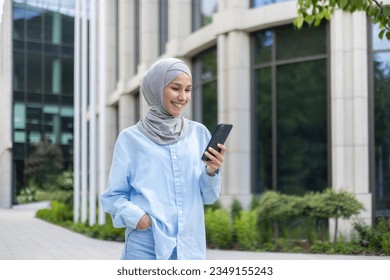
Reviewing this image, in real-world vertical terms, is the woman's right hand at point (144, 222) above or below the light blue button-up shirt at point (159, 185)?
below

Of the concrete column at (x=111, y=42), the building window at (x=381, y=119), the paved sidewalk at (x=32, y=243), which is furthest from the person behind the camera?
the building window at (x=381, y=119)

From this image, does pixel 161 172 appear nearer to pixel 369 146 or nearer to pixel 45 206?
pixel 45 206

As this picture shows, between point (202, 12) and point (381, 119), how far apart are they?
205 inches

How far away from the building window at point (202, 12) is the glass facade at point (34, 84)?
7602mm

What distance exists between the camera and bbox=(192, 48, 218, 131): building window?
12.9 meters

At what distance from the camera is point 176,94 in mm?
2607

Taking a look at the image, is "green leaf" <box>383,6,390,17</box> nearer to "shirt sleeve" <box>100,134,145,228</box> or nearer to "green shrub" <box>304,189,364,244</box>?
"shirt sleeve" <box>100,134,145,228</box>

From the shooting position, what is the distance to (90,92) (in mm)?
8945

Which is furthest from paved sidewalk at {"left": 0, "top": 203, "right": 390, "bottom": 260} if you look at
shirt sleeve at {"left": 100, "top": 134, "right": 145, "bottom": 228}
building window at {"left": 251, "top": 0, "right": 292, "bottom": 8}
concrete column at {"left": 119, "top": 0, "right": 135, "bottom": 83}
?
concrete column at {"left": 119, "top": 0, "right": 135, "bottom": 83}

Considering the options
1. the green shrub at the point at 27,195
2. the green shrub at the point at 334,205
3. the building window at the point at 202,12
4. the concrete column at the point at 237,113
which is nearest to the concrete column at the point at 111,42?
the building window at the point at 202,12

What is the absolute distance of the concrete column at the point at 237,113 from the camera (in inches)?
465

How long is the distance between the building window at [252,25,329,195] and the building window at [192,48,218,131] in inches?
44.5

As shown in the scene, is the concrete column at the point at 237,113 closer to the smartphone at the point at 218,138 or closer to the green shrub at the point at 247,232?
the green shrub at the point at 247,232
